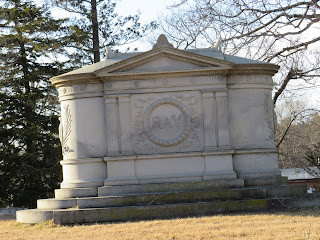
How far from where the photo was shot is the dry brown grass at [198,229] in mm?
11391

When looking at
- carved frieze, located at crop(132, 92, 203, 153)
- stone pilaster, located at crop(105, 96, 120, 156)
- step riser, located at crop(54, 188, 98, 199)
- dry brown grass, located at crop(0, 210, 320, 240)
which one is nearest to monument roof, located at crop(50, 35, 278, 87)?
stone pilaster, located at crop(105, 96, 120, 156)

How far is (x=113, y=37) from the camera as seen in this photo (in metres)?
28.1

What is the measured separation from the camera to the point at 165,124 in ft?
51.0

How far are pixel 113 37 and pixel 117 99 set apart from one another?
12.9 m

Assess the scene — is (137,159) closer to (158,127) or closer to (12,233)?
(158,127)

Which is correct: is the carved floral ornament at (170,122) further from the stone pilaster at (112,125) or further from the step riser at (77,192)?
the step riser at (77,192)

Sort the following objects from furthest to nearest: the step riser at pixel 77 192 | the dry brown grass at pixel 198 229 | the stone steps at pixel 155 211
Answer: the step riser at pixel 77 192 → the stone steps at pixel 155 211 → the dry brown grass at pixel 198 229

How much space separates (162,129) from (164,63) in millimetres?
1699

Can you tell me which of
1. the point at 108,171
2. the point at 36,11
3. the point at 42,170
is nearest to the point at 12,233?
the point at 108,171

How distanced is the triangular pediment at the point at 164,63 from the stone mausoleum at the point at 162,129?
3 centimetres

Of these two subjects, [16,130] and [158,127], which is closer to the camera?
[158,127]

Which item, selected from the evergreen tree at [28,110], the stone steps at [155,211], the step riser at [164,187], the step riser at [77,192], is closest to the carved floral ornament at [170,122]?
the step riser at [164,187]

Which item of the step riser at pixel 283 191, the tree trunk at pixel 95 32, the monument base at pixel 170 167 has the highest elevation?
the tree trunk at pixel 95 32

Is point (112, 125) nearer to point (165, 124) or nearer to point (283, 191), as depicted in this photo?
point (165, 124)
